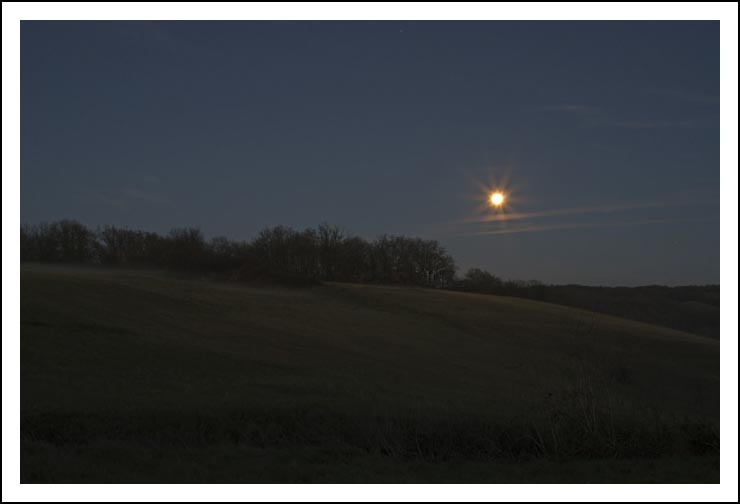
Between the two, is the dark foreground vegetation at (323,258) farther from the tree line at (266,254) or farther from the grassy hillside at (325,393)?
the grassy hillside at (325,393)

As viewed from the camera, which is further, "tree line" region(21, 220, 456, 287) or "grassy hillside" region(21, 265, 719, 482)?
"tree line" region(21, 220, 456, 287)

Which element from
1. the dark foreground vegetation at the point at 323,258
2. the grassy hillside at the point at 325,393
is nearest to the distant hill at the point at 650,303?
the dark foreground vegetation at the point at 323,258

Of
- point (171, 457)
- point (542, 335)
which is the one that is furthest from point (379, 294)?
point (171, 457)

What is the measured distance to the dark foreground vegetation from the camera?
7262 centimetres

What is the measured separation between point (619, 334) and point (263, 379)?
95.2 feet

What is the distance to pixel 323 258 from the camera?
274ft

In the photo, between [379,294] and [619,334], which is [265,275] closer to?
[379,294]

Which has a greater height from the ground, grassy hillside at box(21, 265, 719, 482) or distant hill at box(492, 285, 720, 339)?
grassy hillside at box(21, 265, 719, 482)

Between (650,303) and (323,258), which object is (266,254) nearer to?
(323,258)

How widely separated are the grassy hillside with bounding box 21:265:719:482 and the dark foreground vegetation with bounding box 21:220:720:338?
98.1 ft

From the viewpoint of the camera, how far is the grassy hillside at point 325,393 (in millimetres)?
11828

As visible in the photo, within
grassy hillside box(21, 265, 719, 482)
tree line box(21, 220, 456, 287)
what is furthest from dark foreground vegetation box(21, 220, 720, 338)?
grassy hillside box(21, 265, 719, 482)

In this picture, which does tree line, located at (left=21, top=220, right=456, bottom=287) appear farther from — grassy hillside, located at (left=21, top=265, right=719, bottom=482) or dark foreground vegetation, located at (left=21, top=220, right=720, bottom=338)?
grassy hillside, located at (left=21, top=265, right=719, bottom=482)

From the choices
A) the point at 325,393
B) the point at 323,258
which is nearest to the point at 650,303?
the point at 323,258
